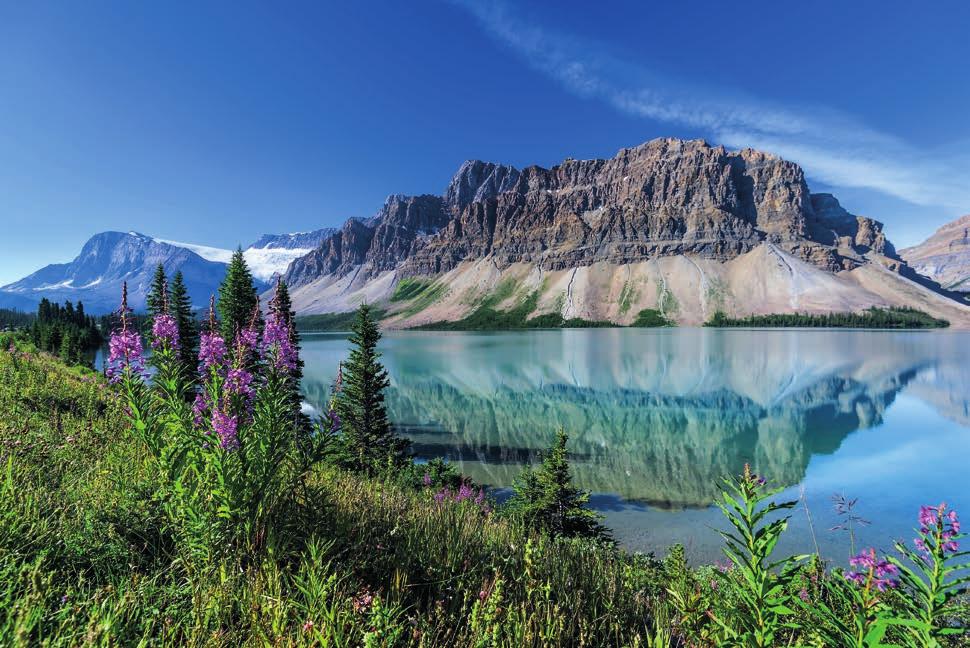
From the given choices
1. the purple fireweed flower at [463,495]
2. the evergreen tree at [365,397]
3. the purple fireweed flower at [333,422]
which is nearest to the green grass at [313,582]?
the purple fireweed flower at [333,422]

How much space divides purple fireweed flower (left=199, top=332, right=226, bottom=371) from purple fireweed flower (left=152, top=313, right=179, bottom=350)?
0.59m

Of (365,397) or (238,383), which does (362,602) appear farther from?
(365,397)

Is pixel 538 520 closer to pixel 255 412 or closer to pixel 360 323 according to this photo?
pixel 255 412

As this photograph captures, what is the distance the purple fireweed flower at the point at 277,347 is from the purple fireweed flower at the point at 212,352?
1.69ft

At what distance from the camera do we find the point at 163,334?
5.37 metres

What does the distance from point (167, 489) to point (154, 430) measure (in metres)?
0.95

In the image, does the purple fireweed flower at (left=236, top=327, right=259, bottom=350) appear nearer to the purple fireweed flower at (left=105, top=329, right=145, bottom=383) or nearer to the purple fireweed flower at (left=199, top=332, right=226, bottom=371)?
the purple fireweed flower at (left=199, top=332, right=226, bottom=371)

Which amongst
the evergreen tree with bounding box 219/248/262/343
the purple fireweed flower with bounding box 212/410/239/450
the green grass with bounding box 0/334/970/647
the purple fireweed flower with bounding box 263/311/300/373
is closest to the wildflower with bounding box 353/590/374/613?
the green grass with bounding box 0/334/970/647

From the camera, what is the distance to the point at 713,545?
2331 cm

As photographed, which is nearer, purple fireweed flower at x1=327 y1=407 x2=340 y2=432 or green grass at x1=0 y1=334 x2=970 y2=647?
green grass at x1=0 y1=334 x2=970 y2=647

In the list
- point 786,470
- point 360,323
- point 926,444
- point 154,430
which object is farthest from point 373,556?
point 926,444

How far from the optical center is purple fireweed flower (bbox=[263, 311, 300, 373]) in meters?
5.12

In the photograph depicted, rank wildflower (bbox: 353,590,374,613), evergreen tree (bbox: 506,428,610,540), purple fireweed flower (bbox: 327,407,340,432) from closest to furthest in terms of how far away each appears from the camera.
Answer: wildflower (bbox: 353,590,374,613) → purple fireweed flower (bbox: 327,407,340,432) → evergreen tree (bbox: 506,428,610,540)

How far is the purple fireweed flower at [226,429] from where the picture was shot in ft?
14.8
